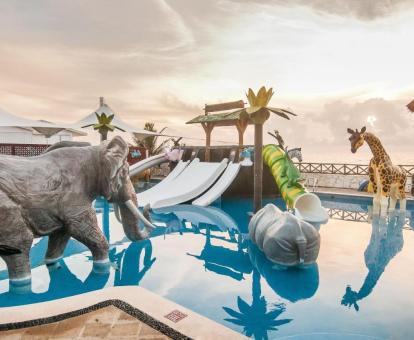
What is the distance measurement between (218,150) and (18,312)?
43.4 ft

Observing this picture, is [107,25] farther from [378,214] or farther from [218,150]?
[378,214]

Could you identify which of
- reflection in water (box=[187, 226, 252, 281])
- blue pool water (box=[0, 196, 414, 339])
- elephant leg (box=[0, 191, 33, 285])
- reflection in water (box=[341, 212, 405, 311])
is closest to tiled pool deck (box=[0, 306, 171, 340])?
blue pool water (box=[0, 196, 414, 339])

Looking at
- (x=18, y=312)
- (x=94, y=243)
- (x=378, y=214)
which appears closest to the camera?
(x=18, y=312)

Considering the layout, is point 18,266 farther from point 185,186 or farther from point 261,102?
point 185,186

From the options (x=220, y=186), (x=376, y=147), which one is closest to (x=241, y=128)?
(x=220, y=186)

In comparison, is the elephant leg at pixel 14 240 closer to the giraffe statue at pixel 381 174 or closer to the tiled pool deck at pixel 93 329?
the tiled pool deck at pixel 93 329

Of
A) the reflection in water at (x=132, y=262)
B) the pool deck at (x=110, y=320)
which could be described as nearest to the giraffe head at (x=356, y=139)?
the reflection in water at (x=132, y=262)

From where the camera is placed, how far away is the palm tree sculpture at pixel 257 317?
4.09 metres

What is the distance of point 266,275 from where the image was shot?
5.97 metres

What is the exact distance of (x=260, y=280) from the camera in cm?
574

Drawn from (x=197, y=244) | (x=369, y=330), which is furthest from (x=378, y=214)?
(x=369, y=330)

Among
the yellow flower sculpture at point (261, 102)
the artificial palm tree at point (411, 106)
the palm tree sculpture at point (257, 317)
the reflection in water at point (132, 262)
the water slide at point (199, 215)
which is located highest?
the artificial palm tree at point (411, 106)

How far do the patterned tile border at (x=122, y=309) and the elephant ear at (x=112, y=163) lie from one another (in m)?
2.28

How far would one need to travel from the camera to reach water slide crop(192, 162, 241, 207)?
42.2 ft
